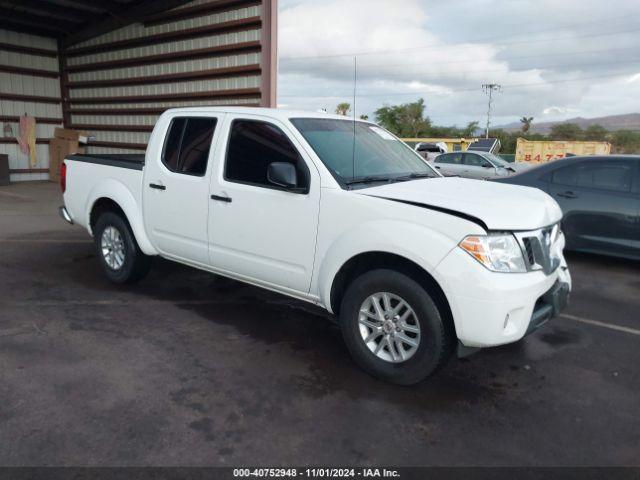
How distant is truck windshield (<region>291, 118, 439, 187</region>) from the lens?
3.96 m

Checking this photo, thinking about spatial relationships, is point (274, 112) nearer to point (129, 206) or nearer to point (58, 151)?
point (129, 206)

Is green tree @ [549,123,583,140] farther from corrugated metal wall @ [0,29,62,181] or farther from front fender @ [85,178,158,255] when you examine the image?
front fender @ [85,178,158,255]

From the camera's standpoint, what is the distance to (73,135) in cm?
1561

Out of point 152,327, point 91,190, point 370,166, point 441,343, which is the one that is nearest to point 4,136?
point 91,190

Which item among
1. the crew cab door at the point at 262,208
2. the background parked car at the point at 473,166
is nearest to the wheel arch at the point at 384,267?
the crew cab door at the point at 262,208

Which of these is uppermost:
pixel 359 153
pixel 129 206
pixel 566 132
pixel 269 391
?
pixel 566 132

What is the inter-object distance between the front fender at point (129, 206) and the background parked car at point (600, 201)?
5.26 m

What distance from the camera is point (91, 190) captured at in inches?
221

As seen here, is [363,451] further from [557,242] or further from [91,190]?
[91,190]

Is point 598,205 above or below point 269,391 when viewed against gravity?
above

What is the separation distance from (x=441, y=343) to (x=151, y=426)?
177 cm

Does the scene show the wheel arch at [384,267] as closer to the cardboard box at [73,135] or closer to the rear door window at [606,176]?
the rear door window at [606,176]

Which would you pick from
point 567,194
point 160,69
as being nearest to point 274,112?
point 567,194

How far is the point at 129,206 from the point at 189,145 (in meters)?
0.95
